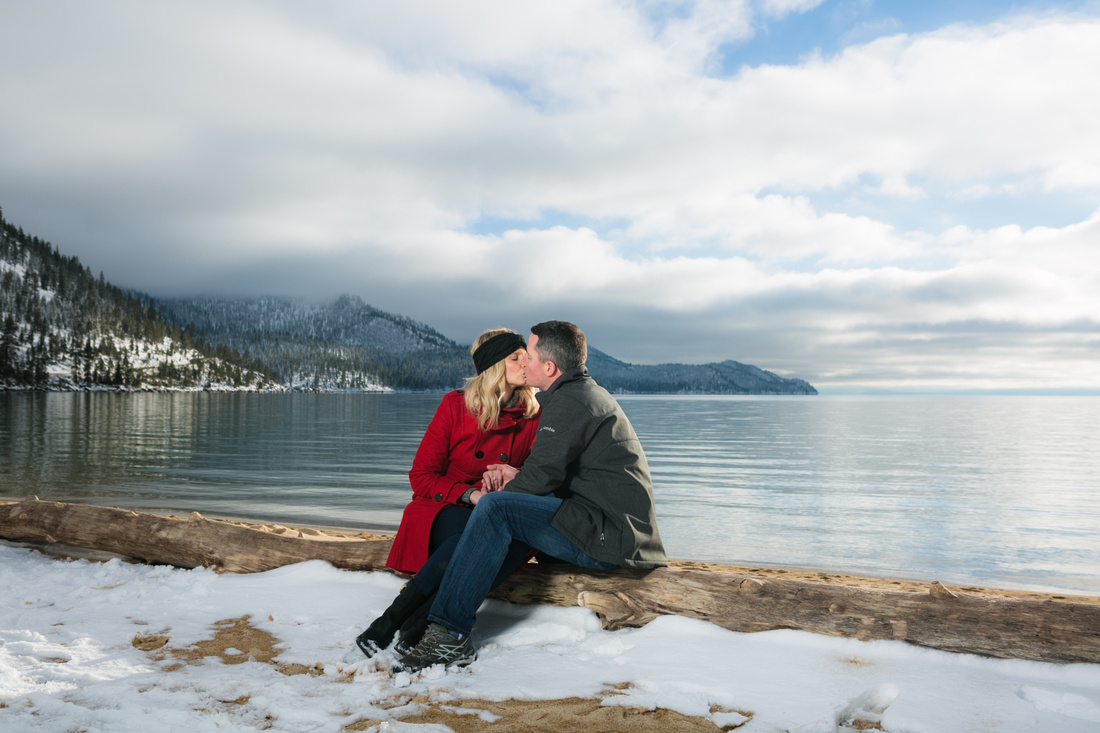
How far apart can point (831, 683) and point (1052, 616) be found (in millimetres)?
1538

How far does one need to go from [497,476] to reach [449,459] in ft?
1.99

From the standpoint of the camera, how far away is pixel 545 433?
Result: 14.2 feet

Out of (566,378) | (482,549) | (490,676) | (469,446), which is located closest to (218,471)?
(469,446)

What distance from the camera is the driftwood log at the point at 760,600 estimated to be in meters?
4.05

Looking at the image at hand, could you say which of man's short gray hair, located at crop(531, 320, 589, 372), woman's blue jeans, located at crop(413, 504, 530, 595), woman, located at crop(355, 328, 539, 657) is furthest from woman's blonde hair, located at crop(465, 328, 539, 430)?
woman's blue jeans, located at crop(413, 504, 530, 595)

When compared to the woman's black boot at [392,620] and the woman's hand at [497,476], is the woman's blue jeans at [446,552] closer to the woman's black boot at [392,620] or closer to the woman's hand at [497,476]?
the woman's black boot at [392,620]

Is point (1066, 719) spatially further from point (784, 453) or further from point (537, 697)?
point (784, 453)

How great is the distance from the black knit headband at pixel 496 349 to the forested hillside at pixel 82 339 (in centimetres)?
16457

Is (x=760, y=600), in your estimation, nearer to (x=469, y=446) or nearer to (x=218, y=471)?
(x=469, y=446)

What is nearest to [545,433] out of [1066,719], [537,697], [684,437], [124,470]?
[537,697]

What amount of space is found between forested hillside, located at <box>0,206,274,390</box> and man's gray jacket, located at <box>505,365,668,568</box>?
543 feet

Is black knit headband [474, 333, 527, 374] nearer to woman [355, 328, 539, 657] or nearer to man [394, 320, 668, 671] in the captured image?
woman [355, 328, 539, 657]

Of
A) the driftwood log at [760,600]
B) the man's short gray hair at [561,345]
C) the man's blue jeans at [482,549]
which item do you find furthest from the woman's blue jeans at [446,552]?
the man's short gray hair at [561,345]

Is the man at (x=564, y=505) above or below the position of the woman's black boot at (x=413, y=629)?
above
